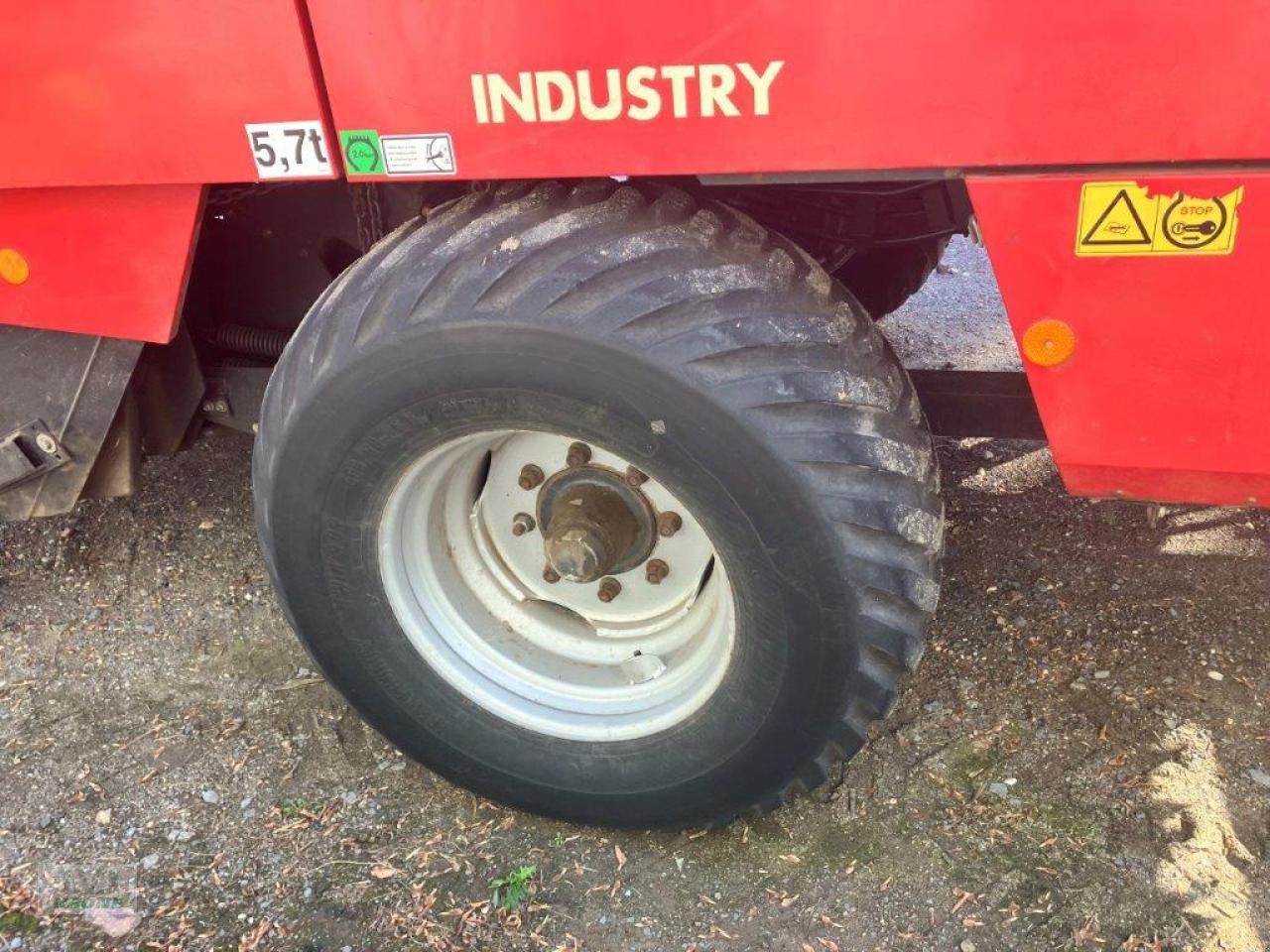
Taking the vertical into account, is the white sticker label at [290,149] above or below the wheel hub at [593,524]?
above

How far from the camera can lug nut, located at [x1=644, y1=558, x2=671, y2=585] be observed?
205cm

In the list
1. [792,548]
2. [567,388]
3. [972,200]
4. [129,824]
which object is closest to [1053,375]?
[972,200]

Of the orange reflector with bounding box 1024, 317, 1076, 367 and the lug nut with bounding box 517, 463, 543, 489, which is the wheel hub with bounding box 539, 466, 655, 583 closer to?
the lug nut with bounding box 517, 463, 543, 489

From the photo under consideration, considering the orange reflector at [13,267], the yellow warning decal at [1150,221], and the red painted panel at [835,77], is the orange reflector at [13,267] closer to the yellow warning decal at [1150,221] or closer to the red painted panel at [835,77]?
the red painted panel at [835,77]

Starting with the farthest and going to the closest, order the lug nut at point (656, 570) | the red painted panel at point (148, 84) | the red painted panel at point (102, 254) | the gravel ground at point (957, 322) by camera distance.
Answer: the gravel ground at point (957, 322) < the lug nut at point (656, 570) < the red painted panel at point (102, 254) < the red painted panel at point (148, 84)

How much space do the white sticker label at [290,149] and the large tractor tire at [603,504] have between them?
0.66 ft

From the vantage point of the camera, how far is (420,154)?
1565 mm

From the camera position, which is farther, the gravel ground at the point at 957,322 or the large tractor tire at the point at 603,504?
the gravel ground at the point at 957,322

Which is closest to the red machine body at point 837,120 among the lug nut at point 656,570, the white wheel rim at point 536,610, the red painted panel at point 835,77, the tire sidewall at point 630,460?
the red painted panel at point 835,77

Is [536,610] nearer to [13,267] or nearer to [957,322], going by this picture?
[13,267]

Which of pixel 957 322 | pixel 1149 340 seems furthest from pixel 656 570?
pixel 957 322

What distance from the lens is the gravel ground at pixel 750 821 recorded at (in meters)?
1.96

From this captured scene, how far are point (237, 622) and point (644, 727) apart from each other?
133 centimetres

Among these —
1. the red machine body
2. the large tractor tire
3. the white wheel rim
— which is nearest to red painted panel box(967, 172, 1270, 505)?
the red machine body
